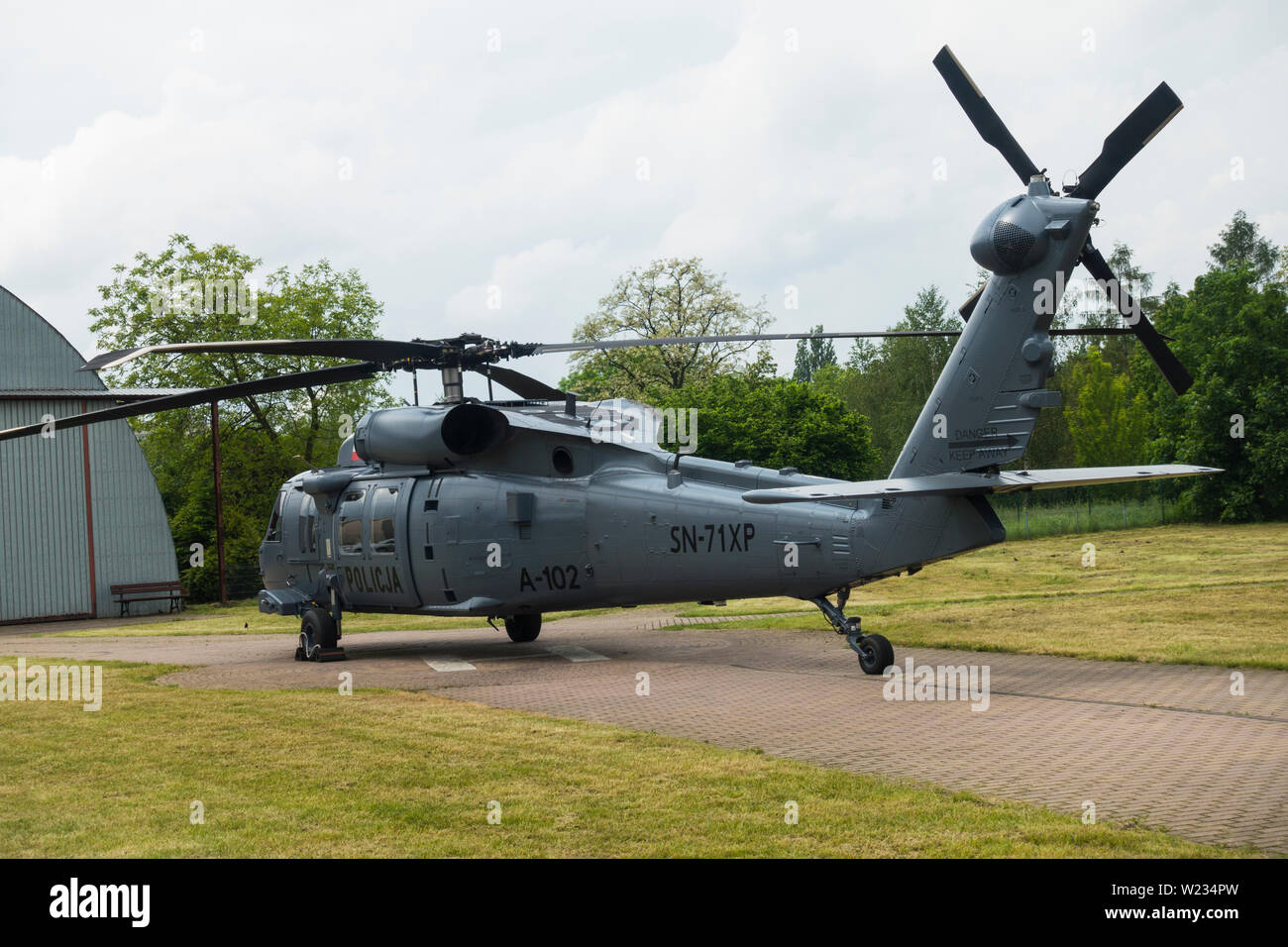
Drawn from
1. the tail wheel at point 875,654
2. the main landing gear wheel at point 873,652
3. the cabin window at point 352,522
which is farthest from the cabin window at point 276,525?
the tail wheel at point 875,654

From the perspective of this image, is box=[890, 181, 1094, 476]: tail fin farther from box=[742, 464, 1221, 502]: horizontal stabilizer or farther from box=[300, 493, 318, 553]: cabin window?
box=[300, 493, 318, 553]: cabin window

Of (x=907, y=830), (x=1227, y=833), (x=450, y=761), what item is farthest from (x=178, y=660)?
(x=1227, y=833)

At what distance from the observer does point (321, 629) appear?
60.2 feet

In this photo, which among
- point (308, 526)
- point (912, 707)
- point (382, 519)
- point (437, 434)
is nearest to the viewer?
point (912, 707)

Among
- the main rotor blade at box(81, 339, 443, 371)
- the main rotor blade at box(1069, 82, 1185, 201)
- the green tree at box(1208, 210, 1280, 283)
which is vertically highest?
the green tree at box(1208, 210, 1280, 283)

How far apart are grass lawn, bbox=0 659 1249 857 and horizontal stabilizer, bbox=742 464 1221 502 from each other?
3.16 meters

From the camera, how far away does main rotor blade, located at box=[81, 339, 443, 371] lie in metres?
12.6

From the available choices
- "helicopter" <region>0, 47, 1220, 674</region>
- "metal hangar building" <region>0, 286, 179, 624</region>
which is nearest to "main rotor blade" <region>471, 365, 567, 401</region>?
"helicopter" <region>0, 47, 1220, 674</region>

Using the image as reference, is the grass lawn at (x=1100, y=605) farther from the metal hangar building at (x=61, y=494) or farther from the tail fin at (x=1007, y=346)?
the metal hangar building at (x=61, y=494)

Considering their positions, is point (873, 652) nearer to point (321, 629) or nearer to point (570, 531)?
point (570, 531)

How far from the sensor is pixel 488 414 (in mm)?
17203

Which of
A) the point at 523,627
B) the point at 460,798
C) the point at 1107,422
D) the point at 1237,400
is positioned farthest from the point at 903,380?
the point at 460,798

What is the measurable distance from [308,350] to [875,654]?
8.28m
